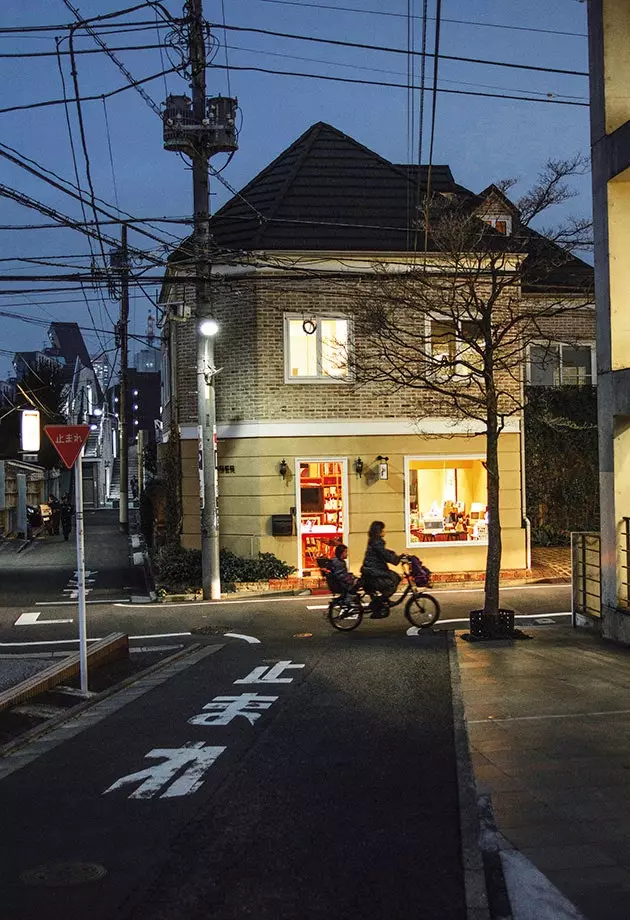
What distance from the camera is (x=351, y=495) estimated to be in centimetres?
2398

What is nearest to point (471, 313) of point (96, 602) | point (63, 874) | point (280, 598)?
Result: point (280, 598)

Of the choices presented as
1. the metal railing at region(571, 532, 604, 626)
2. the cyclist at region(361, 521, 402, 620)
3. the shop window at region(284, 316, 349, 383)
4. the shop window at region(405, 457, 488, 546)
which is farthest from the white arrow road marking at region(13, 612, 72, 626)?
the metal railing at region(571, 532, 604, 626)

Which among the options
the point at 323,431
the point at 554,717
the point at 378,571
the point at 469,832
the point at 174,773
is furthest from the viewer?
the point at 323,431

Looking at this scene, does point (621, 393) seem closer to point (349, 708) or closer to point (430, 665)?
point (430, 665)

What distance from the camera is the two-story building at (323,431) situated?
23.7 m

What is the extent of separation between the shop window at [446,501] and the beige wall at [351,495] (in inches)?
9.4

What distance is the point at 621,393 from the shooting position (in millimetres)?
14086

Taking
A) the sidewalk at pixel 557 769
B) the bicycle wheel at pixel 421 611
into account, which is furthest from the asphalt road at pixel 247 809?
the bicycle wheel at pixel 421 611

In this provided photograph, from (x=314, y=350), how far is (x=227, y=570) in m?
5.61

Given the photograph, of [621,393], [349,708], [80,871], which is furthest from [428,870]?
[621,393]

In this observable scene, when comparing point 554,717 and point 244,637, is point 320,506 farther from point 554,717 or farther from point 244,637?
point 554,717

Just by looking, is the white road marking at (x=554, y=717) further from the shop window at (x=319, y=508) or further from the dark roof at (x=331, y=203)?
the shop window at (x=319, y=508)

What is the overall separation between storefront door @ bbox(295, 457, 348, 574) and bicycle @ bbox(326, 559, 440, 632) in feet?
21.3

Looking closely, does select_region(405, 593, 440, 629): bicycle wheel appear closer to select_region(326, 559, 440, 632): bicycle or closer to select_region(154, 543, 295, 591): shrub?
select_region(326, 559, 440, 632): bicycle
